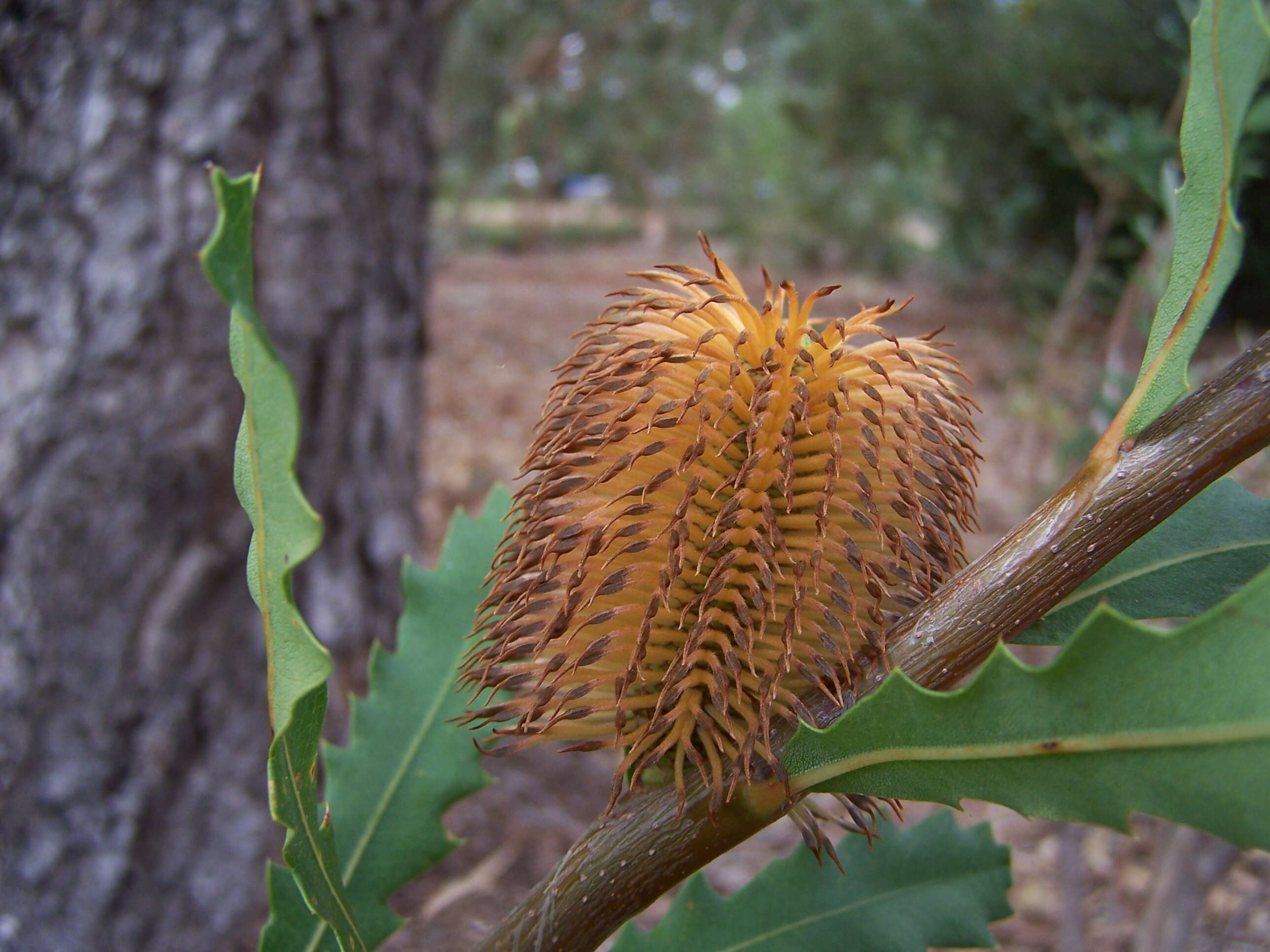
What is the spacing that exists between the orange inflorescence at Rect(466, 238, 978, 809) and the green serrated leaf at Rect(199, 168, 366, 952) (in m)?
0.14

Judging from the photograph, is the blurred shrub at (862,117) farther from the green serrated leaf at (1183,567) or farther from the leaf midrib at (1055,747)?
the leaf midrib at (1055,747)

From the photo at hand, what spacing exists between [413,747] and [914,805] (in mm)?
1867

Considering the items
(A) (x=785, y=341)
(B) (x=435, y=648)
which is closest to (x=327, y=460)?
(B) (x=435, y=648)

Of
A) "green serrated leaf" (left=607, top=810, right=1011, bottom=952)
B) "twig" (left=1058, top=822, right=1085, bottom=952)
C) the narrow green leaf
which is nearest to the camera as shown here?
the narrow green leaf

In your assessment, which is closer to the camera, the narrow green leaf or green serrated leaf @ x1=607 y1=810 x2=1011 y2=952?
the narrow green leaf

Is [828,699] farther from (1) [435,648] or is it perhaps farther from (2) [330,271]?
(2) [330,271]

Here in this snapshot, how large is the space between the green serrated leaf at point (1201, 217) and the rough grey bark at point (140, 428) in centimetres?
144

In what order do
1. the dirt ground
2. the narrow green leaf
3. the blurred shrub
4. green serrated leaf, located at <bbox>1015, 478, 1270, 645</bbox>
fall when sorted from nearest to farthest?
the narrow green leaf, green serrated leaf, located at <bbox>1015, 478, 1270, 645</bbox>, the dirt ground, the blurred shrub

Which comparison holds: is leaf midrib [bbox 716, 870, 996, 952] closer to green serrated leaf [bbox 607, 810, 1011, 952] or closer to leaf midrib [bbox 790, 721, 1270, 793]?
green serrated leaf [bbox 607, 810, 1011, 952]

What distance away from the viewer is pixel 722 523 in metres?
0.54

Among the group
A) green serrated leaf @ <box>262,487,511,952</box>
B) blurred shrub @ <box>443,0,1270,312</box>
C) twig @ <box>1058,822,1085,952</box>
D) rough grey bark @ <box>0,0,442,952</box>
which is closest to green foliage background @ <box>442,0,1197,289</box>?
blurred shrub @ <box>443,0,1270,312</box>

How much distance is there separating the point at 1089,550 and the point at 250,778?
61.7 inches

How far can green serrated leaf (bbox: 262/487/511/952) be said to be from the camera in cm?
78

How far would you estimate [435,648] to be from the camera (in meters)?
0.85
